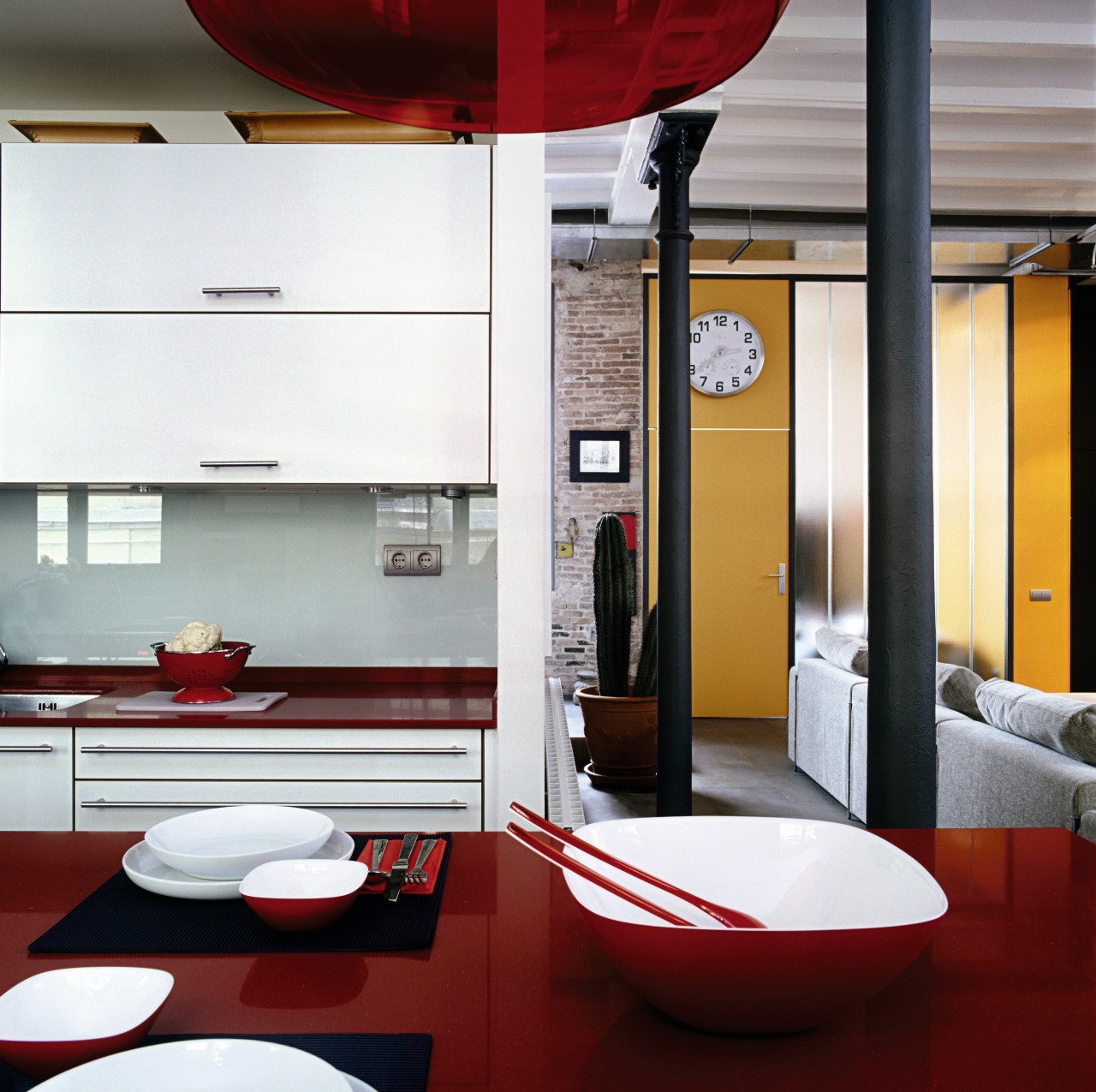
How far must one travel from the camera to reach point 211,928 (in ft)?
3.02

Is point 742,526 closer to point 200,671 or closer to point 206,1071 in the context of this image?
point 200,671

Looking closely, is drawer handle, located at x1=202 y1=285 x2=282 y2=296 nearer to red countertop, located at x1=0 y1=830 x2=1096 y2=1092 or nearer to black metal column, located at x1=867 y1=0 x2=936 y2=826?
black metal column, located at x1=867 y1=0 x2=936 y2=826

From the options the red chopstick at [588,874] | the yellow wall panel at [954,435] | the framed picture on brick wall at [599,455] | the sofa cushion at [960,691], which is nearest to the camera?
the red chopstick at [588,874]

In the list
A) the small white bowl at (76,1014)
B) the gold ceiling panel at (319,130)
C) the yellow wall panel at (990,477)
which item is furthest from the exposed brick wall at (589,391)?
the small white bowl at (76,1014)

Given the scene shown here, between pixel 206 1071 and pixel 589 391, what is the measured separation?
5.75m

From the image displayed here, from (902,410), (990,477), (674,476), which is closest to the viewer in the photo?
(902,410)

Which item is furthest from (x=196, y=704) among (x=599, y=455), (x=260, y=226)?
(x=599, y=455)

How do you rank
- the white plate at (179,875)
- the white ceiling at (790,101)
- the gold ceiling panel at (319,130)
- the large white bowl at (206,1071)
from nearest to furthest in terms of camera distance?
1. the large white bowl at (206,1071)
2. the white plate at (179,875)
3. the gold ceiling panel at (319,130)
4. the white ceiling at (790,101)

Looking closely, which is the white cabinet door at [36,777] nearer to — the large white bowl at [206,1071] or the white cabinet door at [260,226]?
the white cabinet door at [260,226]

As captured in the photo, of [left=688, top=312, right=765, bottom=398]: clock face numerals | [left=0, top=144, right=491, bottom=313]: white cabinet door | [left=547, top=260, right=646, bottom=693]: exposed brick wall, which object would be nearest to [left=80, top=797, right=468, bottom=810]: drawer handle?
[left=0, top=144, right=491, bottom=313]: white cabinet door

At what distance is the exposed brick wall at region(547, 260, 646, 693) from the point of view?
6.11 m

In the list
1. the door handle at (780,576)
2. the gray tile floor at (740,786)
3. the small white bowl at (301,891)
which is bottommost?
the gray tile floor at (740,786)

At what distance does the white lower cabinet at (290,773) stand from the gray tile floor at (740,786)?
1.74 meters

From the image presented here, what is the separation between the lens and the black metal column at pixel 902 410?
5.06 ft
